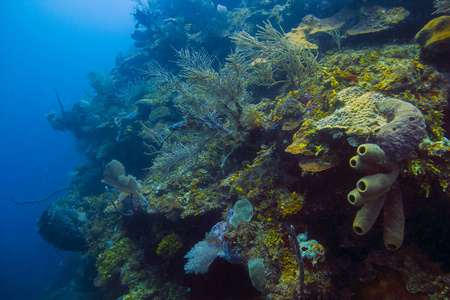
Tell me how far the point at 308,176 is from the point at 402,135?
45.3 inches

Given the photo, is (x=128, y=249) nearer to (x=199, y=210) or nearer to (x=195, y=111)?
(x=199, y=210)

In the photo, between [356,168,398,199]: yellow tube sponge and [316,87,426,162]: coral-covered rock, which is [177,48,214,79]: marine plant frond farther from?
[356,168,398,199]: yellow tube sponge

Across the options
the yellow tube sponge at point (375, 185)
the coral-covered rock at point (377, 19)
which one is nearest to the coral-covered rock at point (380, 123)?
the yellow tube sponge at point (375, 185)

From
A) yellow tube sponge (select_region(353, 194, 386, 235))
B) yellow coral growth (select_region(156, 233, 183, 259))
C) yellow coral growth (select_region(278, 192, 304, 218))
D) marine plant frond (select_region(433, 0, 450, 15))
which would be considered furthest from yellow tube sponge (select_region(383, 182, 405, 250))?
marine plant frond (select_region(433, 0, 450, 15))

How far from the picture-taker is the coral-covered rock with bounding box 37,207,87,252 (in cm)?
852

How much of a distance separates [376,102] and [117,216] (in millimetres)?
8357

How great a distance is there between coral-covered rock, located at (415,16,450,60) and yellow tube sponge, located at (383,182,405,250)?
309cm

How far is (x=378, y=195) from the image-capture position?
185 cm

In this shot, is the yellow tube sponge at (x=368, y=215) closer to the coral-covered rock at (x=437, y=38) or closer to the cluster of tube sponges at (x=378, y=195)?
the cluster of tube sponges at (x=378, y=195)

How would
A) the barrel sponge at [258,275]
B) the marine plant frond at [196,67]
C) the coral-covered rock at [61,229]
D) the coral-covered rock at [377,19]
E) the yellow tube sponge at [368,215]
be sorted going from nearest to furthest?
the yellow tube sponge at [368,215]
the barrel sponge at [258,275]
the marine plant frond at [196,67]
the coral-covered rock at [377,19]
the coral-covered rock at [61,229]

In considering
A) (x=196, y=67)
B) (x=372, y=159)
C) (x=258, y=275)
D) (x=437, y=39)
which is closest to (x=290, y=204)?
(x=258, y=275)

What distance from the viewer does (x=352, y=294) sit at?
2256mm

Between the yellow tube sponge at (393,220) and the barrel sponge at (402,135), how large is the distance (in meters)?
0.35

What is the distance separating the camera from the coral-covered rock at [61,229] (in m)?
8.52
